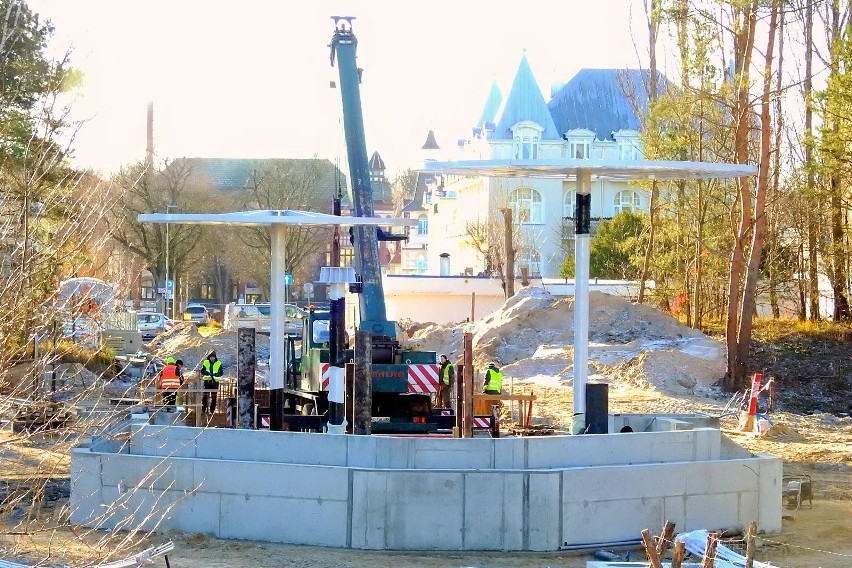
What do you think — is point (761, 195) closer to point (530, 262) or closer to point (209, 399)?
point (209, 399)

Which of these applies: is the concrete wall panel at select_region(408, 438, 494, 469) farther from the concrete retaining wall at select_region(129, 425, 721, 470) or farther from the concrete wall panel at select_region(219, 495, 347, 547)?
the concrete wall panel at select_region(219, 495, 347, 547)

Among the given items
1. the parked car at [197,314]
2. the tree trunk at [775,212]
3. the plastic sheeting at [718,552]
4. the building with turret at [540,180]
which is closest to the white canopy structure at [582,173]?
the plastic sheeting at [718,552]

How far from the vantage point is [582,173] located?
17328 mm

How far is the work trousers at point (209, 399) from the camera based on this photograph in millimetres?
23172

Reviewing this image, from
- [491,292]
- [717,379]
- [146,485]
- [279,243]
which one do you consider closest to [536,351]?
[717,379]

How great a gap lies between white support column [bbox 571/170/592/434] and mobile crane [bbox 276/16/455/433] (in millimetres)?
3189

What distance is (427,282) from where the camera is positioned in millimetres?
59781

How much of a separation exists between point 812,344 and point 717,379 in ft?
16.8

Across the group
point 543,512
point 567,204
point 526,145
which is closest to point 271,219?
point 543,512

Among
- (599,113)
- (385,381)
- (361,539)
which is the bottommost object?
(361,539)

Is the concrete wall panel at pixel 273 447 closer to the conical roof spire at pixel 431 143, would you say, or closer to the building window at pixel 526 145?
the building window at pixel 526 145

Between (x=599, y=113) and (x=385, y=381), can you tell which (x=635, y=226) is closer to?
(x=599, y=113)

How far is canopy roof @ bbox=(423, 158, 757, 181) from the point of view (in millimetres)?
16344

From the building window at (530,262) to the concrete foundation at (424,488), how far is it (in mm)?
53077
